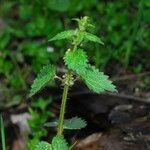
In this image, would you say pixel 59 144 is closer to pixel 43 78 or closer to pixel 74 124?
pixel 74 124

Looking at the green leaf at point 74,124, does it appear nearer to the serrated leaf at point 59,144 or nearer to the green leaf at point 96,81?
the serrated leaf at point 59,144

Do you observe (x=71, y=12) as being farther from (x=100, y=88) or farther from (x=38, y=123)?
(x=100, y=88)

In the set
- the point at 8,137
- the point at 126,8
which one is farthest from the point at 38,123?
the point at 126,8

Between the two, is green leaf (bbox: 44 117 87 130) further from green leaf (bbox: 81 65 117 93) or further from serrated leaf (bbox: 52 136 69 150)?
green leaf (bbox: 81 65 117 93)

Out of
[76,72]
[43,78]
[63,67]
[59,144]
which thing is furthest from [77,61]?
[63,67]

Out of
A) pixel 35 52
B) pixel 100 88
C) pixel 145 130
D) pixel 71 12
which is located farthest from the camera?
pixel 71 12
